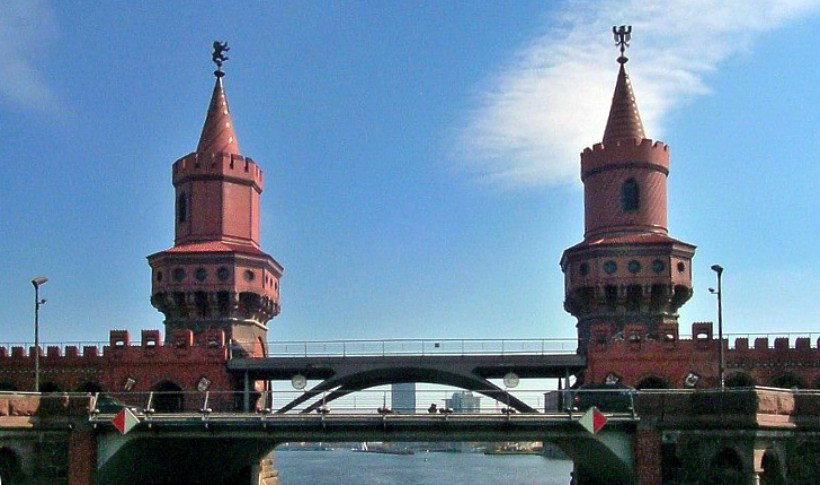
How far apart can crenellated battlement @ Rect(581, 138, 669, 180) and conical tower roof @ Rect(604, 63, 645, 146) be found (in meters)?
0.55

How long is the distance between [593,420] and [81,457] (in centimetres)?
1899

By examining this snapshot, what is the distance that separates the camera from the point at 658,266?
5947 centimetres

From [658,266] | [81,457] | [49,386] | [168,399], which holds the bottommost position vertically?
[81,457]

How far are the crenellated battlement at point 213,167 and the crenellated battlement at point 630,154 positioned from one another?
20.4 meters

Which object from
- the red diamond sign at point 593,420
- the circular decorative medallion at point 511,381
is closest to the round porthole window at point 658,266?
the circular decorative medallion at point 511,381

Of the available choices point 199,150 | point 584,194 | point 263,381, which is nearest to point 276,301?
point 263,381

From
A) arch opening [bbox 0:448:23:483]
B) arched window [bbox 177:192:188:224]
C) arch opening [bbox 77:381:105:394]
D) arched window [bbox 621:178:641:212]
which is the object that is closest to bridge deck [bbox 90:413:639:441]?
arch opening [bbox 0:448:23:483]

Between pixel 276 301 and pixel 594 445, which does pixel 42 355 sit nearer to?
pixel 276 301

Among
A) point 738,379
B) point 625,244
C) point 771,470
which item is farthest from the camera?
point 625,244

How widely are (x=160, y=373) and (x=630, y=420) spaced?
2718 cm

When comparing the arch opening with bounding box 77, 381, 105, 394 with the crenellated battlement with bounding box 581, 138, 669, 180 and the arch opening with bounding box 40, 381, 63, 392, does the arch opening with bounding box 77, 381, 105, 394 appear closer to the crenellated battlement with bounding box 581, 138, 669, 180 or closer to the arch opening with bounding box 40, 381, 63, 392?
the arch opening with bounding box 40, 381, 63, 392

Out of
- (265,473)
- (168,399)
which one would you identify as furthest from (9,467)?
(265,473)

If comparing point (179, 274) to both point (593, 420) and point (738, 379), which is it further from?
point (738, 379)

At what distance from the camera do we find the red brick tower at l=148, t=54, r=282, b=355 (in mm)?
61281
